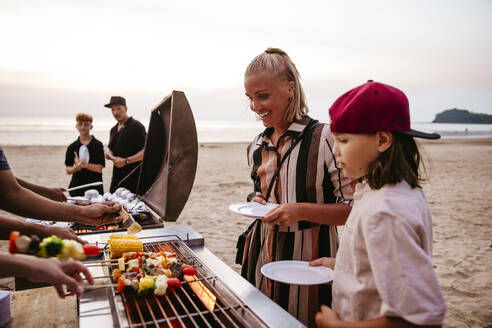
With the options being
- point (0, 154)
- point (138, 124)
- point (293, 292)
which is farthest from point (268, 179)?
point (138, 124)

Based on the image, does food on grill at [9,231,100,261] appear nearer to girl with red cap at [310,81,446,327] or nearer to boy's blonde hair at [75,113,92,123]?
girl with red cap at [310,81,446,327]

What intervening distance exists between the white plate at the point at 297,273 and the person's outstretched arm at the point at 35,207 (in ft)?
4.27

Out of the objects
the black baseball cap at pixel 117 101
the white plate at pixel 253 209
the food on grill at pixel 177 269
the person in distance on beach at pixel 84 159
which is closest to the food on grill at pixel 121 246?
the food on grill at pixel 177 269

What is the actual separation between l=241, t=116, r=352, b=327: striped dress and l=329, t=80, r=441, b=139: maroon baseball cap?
0.78m

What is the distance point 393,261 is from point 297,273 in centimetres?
61

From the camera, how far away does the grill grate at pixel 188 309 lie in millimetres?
1259

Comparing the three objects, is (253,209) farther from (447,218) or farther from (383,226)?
(447,218)

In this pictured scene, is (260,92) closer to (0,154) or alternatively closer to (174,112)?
(174,112)

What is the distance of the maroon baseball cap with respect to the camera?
1081 millimetres

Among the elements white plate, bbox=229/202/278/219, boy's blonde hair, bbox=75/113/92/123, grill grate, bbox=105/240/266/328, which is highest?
boy's blonde hair, bbox=75/113/92/123

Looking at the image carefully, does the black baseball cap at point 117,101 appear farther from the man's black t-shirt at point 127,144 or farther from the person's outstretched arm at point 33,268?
the person's outstretched arm at point 33,268

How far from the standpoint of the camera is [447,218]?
25.1ft

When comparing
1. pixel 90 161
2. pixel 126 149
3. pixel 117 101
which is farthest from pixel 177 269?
pixel 117 101

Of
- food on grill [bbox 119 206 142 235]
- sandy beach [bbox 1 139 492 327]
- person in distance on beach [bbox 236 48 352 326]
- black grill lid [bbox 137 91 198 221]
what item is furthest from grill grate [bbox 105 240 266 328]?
sandy beach [bbox 1 139 492 327]
